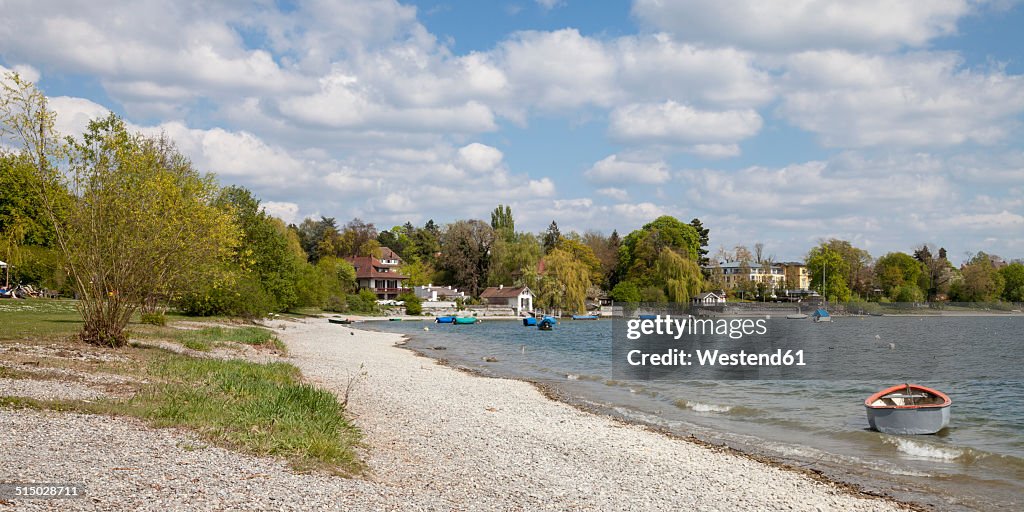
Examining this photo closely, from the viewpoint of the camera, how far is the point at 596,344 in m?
58.9

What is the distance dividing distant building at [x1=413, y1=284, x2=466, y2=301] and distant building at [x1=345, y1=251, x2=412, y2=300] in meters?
5.79

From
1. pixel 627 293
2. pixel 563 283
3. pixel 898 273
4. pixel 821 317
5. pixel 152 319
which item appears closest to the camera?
pixel 152 319

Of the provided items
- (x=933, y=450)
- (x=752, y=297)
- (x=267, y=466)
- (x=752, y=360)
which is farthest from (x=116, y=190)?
(x=752, y=297)

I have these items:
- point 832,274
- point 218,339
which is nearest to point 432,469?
point 218,339

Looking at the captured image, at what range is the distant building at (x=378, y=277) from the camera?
418 feet

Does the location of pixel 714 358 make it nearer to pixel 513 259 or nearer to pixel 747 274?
pixel 513 259

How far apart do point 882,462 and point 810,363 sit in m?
31.0

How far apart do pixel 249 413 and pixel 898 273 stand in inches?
6429

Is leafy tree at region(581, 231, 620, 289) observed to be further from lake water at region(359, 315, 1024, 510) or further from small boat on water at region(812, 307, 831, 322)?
lake water at region(359, 315, 1024, 510)

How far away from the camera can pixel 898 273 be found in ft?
497

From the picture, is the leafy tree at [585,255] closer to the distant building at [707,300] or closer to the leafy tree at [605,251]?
the leafy tree at [605,251]

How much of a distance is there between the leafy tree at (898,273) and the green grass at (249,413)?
158 metres

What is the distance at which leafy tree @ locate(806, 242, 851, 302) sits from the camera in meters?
143

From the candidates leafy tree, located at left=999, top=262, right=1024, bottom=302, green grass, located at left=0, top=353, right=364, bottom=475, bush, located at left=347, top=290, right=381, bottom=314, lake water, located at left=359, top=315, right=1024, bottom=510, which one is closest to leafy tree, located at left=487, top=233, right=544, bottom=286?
bush, located at left=347, top=290, right=381, bottom=314
